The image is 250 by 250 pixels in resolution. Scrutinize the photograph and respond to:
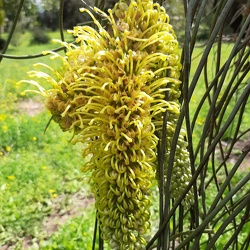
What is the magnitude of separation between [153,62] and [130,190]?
9 centimetres

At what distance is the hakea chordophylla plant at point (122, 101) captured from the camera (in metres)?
0.28

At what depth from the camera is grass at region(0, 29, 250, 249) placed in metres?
1.49

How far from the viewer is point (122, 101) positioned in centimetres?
27

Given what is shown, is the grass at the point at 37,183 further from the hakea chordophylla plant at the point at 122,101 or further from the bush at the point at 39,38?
the bush at the point at 39,38

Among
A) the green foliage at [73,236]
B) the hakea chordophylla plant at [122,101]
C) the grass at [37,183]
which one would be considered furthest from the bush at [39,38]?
the hakea chordophylla plant at [122,101]

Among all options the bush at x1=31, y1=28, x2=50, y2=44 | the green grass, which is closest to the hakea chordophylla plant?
the green grass

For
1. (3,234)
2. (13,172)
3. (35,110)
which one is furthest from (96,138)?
(35,110)

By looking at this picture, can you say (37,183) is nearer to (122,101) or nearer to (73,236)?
(73,236)

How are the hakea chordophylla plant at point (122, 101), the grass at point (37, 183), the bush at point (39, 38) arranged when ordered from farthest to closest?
the bush at point (39, 38) → the grass at point (37, 183) → the hakea chordophylla plant at point (122, 101)

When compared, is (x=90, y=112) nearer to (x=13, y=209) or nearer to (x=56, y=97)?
(x=56, y=97)

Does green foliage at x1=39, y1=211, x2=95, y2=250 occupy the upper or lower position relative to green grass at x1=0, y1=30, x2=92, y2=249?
upper

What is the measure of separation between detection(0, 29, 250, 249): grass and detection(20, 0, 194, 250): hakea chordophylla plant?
2.33ft

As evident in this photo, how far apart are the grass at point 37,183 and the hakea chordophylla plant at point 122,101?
710 mm

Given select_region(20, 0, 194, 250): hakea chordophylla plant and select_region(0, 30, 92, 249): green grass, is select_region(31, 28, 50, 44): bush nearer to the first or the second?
select_region(0, 30, 92, 249): green grass
